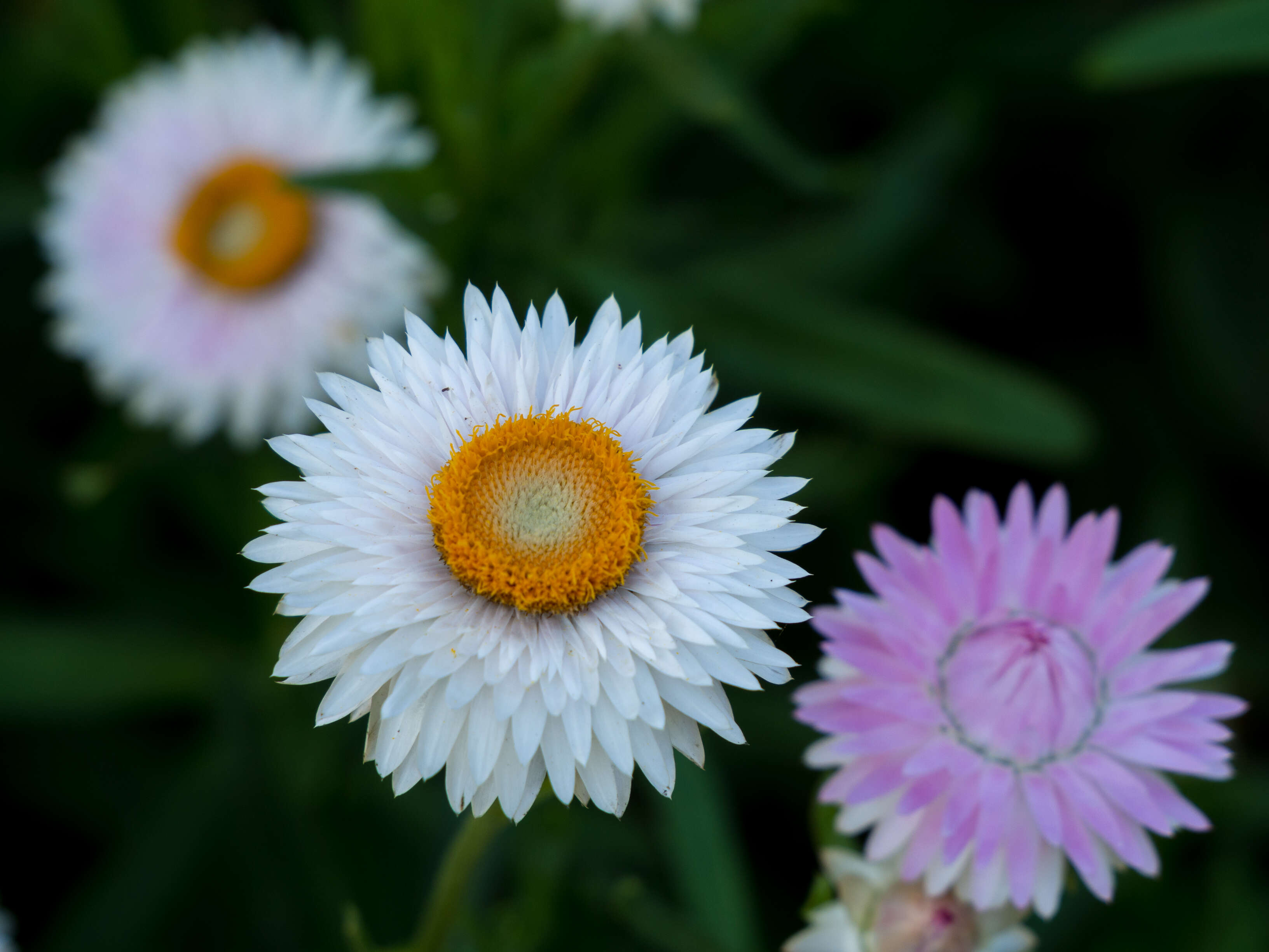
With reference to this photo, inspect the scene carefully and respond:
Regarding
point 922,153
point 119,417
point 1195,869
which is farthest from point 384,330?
point 1195,869

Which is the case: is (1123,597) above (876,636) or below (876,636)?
above

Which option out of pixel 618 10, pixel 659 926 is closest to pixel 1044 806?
pixel 659 926

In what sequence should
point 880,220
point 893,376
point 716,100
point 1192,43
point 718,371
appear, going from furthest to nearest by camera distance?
point 880,220
point 718,371
point 893,376
point 716,100
point 1192,43

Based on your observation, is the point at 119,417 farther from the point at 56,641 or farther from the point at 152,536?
the point at 56,641

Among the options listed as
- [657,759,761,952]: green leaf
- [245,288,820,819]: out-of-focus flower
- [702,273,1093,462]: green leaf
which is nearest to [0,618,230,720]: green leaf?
[657,759,761,952]: green leaf

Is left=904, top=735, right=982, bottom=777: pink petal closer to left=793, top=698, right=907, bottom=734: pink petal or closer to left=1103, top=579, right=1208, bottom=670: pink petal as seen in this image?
left=793, top=698, right=907, bottom=734: pink petal

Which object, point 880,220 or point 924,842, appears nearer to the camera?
point 924,842

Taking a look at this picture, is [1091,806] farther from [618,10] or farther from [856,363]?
[618,10]

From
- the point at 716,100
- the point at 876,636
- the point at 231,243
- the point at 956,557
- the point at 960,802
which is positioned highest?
the point at 716,100

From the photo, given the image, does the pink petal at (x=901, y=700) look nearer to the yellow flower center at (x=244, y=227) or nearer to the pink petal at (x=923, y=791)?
the pink petal at (x=923, y=791)
